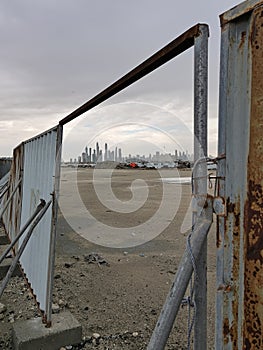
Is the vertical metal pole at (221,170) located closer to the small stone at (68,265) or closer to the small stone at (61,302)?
the small stone at (61,302)

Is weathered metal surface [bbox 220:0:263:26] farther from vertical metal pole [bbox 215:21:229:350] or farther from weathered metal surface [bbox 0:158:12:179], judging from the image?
weathered metal surface [bbox 0:158:12:179]

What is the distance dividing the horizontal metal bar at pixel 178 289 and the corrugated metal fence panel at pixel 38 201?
166 centimetres

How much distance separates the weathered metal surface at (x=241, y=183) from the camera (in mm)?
1103

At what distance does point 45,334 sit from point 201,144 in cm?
216

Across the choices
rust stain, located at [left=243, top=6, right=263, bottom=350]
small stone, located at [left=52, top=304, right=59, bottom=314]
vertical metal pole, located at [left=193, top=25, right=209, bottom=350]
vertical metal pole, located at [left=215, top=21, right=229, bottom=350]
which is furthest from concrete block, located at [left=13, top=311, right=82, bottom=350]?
rust stain, located at [left=243, top=6, right=263, bottom=350]

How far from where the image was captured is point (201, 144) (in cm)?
137

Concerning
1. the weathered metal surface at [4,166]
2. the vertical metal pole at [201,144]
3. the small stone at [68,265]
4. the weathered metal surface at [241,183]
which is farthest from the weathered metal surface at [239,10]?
the weathered metal surface at [4,166]

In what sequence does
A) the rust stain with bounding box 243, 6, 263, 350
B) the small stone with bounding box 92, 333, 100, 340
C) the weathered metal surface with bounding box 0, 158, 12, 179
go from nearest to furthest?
the rust stain with bounding box 243, 6, 263, 350, the small stone with bounding box 92, 333, 100, 340, the weathered metal surface with bounding box 0, 158, 12, 179

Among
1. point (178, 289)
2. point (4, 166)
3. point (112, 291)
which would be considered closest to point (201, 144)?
point (178, 289)

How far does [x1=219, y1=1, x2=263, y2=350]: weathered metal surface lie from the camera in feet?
3.62

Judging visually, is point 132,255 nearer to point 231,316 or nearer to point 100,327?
point 100,327

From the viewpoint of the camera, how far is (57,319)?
9.56 feet

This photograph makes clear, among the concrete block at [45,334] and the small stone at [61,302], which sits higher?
the concrete block at [45,334]

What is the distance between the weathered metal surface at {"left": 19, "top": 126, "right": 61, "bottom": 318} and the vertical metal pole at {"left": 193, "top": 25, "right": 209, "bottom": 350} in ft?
5.33
